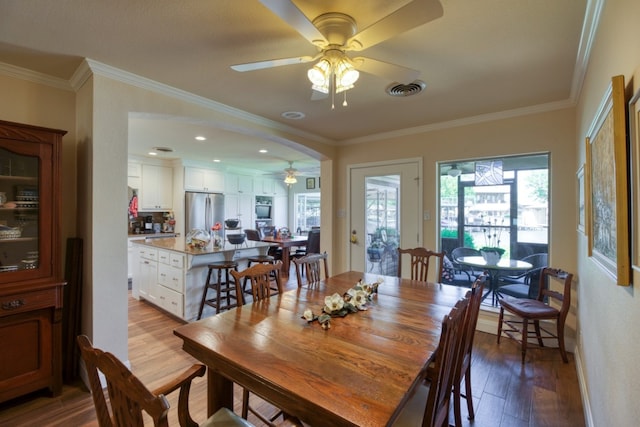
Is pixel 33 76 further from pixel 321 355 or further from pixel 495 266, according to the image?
pixel 495 266

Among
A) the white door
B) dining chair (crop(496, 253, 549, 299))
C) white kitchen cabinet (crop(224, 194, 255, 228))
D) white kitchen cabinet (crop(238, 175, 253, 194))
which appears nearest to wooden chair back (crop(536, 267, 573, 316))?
dining chair (crop(496, 253, 549, 299))

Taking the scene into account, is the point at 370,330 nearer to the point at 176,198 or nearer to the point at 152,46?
the point at 152,46

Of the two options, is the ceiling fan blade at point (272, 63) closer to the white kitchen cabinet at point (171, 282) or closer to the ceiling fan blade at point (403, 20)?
the ceiling fan blade at point (403, 20)

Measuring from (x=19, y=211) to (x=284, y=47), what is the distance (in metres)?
2.18

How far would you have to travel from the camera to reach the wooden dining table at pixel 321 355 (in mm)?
934

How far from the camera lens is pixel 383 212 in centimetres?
402

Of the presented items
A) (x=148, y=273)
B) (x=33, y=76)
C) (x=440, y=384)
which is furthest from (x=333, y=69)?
(x=148, y=273)

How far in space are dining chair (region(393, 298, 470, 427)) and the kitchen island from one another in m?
2.70

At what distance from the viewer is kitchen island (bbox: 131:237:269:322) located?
3398 millimetres

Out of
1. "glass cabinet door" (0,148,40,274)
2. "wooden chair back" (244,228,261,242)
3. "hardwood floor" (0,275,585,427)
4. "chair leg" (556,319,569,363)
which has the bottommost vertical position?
"hardwood floor" (0,275,585,427)

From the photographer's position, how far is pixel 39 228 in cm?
203

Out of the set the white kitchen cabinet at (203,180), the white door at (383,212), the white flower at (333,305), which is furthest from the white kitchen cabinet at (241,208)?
the white flower at (333,305)

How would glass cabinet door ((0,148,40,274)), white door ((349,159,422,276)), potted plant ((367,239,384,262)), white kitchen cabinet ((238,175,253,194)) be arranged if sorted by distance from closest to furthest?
glass cabinet door ((0,148,40,274))
white door ((349,159,422,276))
potted plant ((367,239,384,262))
white kitchen cabinet ((238,175,253,194))

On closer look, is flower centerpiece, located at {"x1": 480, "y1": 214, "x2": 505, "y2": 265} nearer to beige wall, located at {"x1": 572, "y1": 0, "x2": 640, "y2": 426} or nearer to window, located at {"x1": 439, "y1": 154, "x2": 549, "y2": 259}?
window, located at {"x1": 439, "y1": 154, "x2": 549, "y2": 259}
